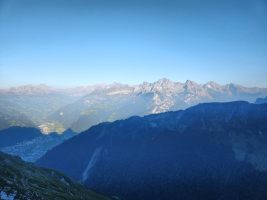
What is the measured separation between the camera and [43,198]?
5123 inches

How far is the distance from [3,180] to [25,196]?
1808 centimetres

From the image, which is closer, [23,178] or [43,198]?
[43,198]

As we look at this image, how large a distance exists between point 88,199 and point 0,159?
197 ft

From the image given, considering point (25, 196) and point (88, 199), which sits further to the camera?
point (88, 199)

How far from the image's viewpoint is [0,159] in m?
195

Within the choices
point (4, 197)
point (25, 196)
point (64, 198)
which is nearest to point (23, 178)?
point (64, 198)

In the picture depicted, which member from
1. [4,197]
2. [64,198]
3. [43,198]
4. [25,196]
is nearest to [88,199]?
[64,198]

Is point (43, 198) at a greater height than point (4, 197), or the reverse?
point (4, 197)

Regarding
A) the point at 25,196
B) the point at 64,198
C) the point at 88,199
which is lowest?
the point at 88,199

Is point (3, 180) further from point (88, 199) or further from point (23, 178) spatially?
point (88, 199)

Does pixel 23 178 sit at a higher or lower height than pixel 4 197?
lower

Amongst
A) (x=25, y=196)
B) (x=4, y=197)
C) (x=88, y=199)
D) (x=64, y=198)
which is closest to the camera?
(x=4, y=197)

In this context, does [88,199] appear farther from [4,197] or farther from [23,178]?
[4,197]

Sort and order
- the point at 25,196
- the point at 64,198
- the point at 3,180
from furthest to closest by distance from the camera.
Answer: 1. the point at 64,198
2. the point at 3,180
3. the point at 25,196
